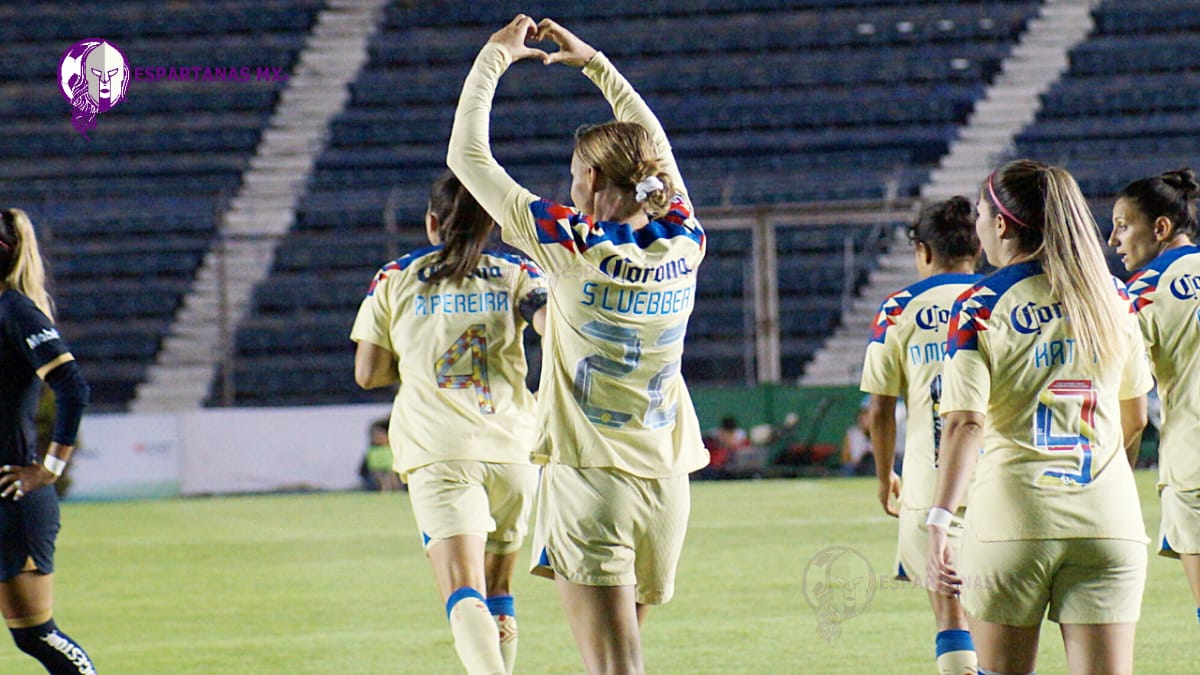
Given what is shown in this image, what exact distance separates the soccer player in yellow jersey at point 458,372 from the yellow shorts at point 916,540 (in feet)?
4.11

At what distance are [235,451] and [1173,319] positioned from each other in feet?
46.6

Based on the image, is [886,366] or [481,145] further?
[886,366]

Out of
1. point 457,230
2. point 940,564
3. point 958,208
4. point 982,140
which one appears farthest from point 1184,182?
point 982,140

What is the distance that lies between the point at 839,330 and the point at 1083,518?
17344 millimetres

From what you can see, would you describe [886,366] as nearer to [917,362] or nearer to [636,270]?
[917,362]

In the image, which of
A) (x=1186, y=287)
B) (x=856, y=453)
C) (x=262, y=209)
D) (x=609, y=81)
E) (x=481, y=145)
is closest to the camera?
(x=481, y=145)

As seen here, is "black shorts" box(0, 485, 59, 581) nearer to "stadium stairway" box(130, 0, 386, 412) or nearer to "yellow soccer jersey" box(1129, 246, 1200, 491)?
"yellow soccer jersey" box(1129, 246, 1200, 491)

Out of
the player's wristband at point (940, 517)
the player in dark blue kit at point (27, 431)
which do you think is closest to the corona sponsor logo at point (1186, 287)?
the player's wristband at point (940, 517)

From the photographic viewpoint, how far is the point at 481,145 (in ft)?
11.9

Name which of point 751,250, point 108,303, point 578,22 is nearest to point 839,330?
point 751,250

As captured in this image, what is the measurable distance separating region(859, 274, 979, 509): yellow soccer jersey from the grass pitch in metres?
1.52

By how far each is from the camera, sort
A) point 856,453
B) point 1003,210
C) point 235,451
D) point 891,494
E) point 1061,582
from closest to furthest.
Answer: point 1061,582
point 1003,210
point 891,494
point 235,451
point 856,453

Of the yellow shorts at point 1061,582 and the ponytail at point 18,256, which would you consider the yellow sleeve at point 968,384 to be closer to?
the yellow shorts at point 1061,582

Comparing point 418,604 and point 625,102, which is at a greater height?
point 625,102
